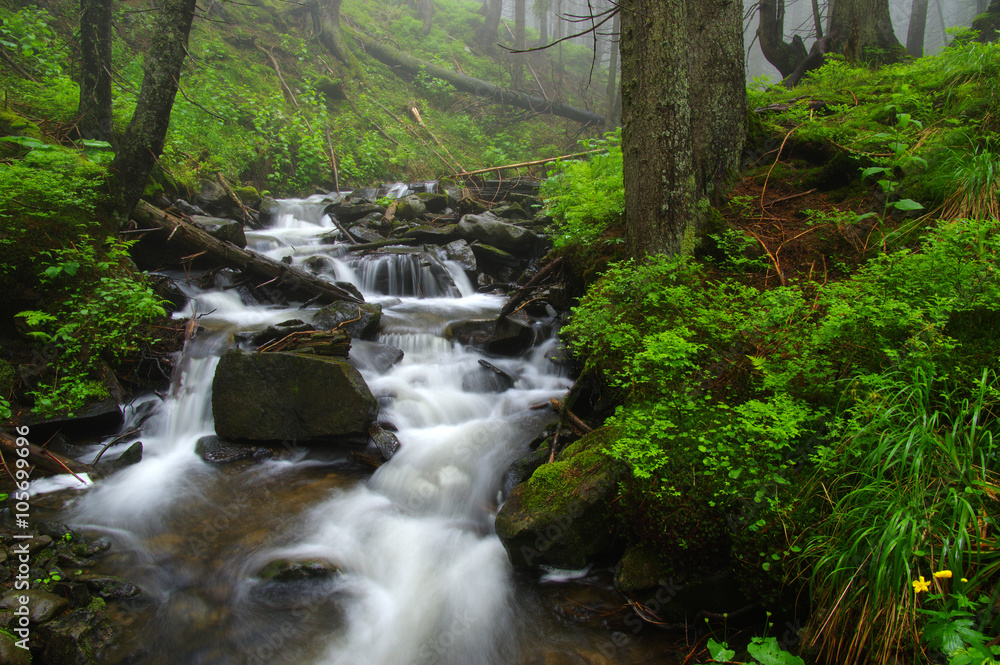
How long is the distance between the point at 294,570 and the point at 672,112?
5.04m

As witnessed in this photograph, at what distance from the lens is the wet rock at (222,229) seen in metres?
8.17

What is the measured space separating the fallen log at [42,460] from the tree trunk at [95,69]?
5.19m

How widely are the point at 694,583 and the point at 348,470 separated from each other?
143 inches

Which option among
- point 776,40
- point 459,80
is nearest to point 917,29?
point 776,40

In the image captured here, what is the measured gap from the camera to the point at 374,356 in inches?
272

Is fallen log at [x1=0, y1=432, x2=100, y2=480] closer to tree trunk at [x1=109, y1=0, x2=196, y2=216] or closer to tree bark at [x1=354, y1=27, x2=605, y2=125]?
tree trunk at [x1=109, y1=0, x2=196, y2=216]

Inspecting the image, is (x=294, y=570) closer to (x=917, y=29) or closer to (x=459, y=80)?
(x=917, y=29)

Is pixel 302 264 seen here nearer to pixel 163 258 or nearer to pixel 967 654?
pixel 163 258

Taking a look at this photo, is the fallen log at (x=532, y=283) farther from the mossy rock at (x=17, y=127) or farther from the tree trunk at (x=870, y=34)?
the mossy rock at (x=17, y=127)

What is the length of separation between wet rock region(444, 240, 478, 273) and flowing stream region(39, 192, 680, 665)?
10.7 ft

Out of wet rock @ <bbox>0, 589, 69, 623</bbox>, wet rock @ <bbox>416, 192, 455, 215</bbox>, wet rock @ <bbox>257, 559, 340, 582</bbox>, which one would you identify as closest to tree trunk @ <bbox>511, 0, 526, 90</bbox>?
wet rock @ <bbox>416, 192, 455, 215</bbox>

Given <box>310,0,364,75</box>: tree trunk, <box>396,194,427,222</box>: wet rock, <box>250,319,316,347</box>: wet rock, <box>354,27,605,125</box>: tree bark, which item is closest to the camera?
<box>250,319,316,347</box>: wet rock

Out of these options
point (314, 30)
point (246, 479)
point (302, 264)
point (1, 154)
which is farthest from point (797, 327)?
point (314, 30)

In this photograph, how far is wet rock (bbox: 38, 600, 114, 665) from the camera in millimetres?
2906
